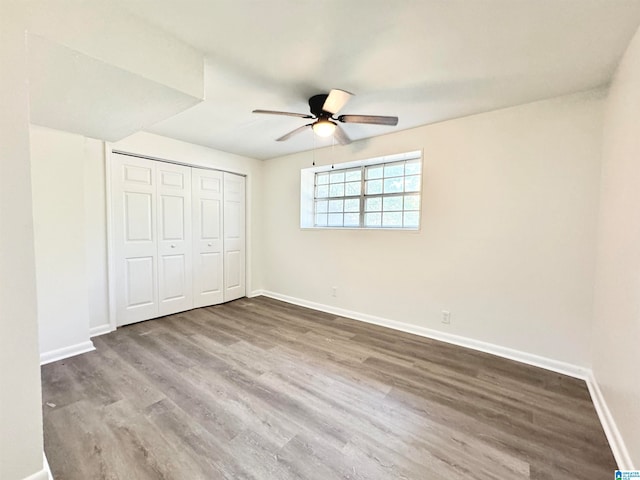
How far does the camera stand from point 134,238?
3.26 meters

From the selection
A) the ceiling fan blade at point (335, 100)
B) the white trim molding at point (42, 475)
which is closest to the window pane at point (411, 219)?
the ceiling fan blade at point (335, 100)

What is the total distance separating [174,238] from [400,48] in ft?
11.2

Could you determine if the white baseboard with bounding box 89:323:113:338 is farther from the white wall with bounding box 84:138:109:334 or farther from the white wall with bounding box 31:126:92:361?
the white wall with bounding box 31:126:92:361

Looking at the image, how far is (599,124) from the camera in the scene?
2078 mm

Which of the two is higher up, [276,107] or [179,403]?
[276,107]

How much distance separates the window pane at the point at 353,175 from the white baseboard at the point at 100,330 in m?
3.47

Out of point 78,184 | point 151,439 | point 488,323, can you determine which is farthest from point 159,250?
point 488,323

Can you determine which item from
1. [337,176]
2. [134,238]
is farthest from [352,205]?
[134,238]

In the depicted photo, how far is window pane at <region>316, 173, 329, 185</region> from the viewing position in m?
4.11

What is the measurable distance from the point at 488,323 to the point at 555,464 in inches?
53.0

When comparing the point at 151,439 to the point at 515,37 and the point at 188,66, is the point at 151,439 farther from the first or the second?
the point at 515,37

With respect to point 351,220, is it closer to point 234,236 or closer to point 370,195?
point 370,195

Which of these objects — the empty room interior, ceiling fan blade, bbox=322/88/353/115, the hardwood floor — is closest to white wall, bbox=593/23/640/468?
the empty room interior

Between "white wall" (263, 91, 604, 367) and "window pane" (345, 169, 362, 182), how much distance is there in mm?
281
